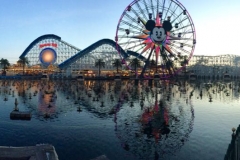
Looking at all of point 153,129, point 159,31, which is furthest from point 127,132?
point 159,31

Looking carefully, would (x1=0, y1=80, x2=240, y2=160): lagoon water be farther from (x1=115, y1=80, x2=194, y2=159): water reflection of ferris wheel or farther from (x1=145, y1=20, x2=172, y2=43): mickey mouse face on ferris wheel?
(x1=145, y1=20, x2=172, y2=43): mickey mouse face on ferris wheel

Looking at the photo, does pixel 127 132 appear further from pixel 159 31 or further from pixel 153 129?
pixel 159 31

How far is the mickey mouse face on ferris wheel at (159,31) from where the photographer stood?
298ft

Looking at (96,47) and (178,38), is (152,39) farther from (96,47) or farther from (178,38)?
(96,47)

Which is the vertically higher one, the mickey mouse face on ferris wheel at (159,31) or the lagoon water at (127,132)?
the mickey mouse face on ferris wheel at (159,31)

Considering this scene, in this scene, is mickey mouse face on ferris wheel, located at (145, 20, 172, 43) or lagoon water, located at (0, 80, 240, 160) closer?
lagoon water, located at (0, 80, 240, 160)

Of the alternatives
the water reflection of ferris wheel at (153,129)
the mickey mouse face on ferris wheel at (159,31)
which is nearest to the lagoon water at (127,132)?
the water reflection of ferris wheel at (153,129)

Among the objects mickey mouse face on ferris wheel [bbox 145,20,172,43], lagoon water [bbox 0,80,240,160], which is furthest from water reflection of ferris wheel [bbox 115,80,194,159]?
mickey mouse face on ferris wheel [bbox 145,20,172,43]

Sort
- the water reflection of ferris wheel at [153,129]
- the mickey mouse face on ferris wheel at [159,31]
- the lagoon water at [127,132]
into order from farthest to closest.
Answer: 1. the mickey mouse face on ferris wheel at [159,31]
2. the water reflection of ferris wheel at [153,129]
3. the lagoon water at [127,132]

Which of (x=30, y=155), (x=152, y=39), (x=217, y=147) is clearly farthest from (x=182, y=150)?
(x=152, y=39)

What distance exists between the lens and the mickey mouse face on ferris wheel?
90863 millimetres

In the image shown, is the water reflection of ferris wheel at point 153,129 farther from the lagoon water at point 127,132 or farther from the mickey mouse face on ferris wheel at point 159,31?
the mickey mouse face on ferris wheel at point 159,31

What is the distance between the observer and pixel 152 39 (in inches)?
3612

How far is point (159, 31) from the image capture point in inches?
3585
